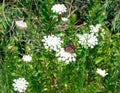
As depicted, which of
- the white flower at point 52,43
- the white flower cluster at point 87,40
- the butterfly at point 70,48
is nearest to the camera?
the white flower at point 52,43

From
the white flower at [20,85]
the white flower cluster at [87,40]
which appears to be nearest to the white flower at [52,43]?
the white flower cluster at [87,40]

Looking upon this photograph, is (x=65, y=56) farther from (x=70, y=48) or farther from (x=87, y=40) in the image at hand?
(x=70, y=48)

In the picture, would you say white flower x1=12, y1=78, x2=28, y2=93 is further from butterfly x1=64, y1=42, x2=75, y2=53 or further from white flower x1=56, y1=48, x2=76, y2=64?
butterfly x1=64, y1=42, x2=75, y2=53

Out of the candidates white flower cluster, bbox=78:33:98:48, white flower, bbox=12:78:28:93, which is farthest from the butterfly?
white flower, bbox=12:78:28:93

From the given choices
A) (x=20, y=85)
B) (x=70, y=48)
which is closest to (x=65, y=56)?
(x=20, y=85)

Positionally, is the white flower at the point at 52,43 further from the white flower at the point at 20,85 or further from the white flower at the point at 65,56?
the white flower at the point at 20,85

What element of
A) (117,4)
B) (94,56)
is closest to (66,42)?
(94,56)

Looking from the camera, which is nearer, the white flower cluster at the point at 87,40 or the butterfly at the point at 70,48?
the white flower cluster at the point at 87,40

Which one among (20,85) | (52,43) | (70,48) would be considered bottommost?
(20,85)

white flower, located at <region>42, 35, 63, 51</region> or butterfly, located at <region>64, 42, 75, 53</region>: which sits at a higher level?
butterfly, located at <region>64, 42, 75, 53</region>

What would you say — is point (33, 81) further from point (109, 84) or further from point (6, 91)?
point (109, 84)

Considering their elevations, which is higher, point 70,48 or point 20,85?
point 70,48
